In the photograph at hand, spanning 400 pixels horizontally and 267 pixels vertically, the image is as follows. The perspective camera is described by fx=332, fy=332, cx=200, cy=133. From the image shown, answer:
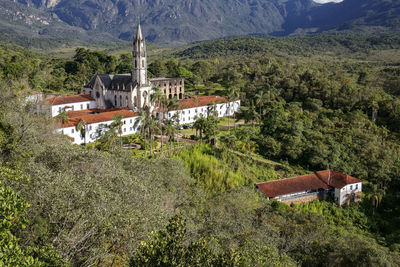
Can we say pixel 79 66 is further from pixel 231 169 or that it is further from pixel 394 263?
pixel 394 263

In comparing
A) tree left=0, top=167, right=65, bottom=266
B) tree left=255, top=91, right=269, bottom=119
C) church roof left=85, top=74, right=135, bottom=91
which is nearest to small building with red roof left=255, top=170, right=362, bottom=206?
tree left=255, top=91, right=269, bottom=119

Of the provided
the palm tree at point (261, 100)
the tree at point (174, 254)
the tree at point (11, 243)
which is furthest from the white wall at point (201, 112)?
the tree at point (11, 243)

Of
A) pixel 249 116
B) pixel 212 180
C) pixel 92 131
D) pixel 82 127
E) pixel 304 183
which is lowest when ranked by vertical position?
pixel 304 183

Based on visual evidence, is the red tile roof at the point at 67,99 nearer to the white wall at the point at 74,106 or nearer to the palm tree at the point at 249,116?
the white wall at the point at 74,106

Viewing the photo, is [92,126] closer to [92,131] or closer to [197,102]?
[92,131]

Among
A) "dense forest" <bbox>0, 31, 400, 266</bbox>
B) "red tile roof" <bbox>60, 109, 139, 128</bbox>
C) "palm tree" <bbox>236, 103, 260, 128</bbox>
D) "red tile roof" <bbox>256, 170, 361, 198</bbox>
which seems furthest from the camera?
"palm tree" <bbox>236, 103, 260, 128</bbox>

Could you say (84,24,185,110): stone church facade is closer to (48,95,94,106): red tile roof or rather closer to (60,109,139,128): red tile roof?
(48,95,94,106): red tile roof

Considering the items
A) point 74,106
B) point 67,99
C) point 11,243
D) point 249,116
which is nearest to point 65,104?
point 67,99
